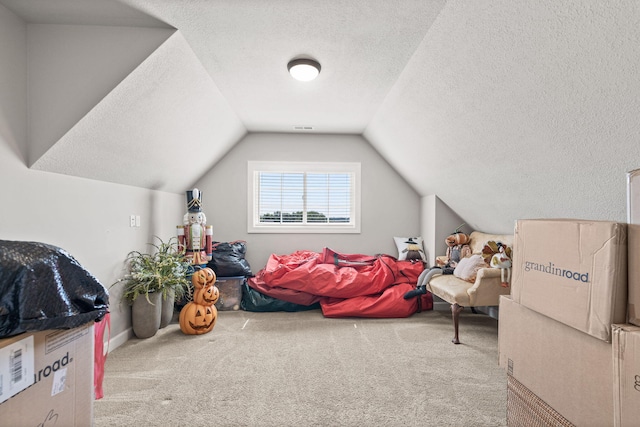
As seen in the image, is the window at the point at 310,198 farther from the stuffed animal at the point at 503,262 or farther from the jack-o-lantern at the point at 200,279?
the stuffed animal at the point at 503,262

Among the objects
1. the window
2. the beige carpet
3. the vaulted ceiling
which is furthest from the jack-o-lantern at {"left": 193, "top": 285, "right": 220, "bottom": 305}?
the window

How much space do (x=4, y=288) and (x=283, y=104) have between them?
108 inches

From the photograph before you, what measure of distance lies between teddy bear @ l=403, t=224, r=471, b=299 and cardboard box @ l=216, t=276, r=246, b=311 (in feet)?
6.43

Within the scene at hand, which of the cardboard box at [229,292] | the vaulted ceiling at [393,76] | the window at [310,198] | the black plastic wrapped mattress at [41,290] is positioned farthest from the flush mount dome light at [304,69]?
the cardboard box at [229,292]

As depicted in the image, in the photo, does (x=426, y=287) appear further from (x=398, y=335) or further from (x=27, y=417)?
(x=27, y=417)

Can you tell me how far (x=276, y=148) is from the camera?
4.26 m

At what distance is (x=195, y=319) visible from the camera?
275 centimetres

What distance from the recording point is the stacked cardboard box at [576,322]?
87 centimetres

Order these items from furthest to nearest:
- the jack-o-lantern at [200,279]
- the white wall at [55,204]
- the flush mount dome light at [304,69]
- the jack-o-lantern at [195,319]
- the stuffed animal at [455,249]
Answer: the stuffed animal at [455,249]
the jack-o-lantern at [200,279]
the jack-o-lantern at [195,319]
the flush mount dome light at [304,69]
the white wall at [55,204]

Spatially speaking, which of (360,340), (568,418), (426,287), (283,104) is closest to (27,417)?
(568,418)

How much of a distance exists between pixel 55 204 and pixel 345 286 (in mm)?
2647

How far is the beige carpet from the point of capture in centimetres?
163

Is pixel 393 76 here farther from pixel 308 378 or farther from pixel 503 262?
pixel 308 378

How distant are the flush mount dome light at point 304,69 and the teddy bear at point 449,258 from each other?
93.8 inches
